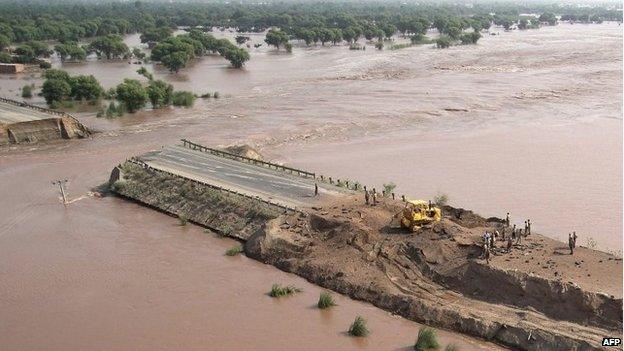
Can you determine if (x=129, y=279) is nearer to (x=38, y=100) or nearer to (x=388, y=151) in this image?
(x=388, y=151)

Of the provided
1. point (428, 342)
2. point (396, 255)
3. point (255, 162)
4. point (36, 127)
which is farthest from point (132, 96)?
point (428, 342)

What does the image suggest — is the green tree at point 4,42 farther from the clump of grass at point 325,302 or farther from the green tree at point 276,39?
the clump of grass at point 325,302

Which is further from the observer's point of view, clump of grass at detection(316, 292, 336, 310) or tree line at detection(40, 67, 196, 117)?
tree line at detection(40, 67, 196, 117)

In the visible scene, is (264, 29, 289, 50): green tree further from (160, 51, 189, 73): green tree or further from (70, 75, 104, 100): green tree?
(70, 75, 104, 100): green tree

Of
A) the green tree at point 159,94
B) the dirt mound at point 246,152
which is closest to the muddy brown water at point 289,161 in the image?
the green tree at point 159,94

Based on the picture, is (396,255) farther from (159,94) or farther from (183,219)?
(159,94)

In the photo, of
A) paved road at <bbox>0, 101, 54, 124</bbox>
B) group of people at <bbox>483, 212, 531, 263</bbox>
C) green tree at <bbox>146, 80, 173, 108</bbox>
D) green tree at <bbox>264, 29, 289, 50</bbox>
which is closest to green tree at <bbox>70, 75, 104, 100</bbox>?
green tree at <bbox>146, 80, 173, 108</bbox>
